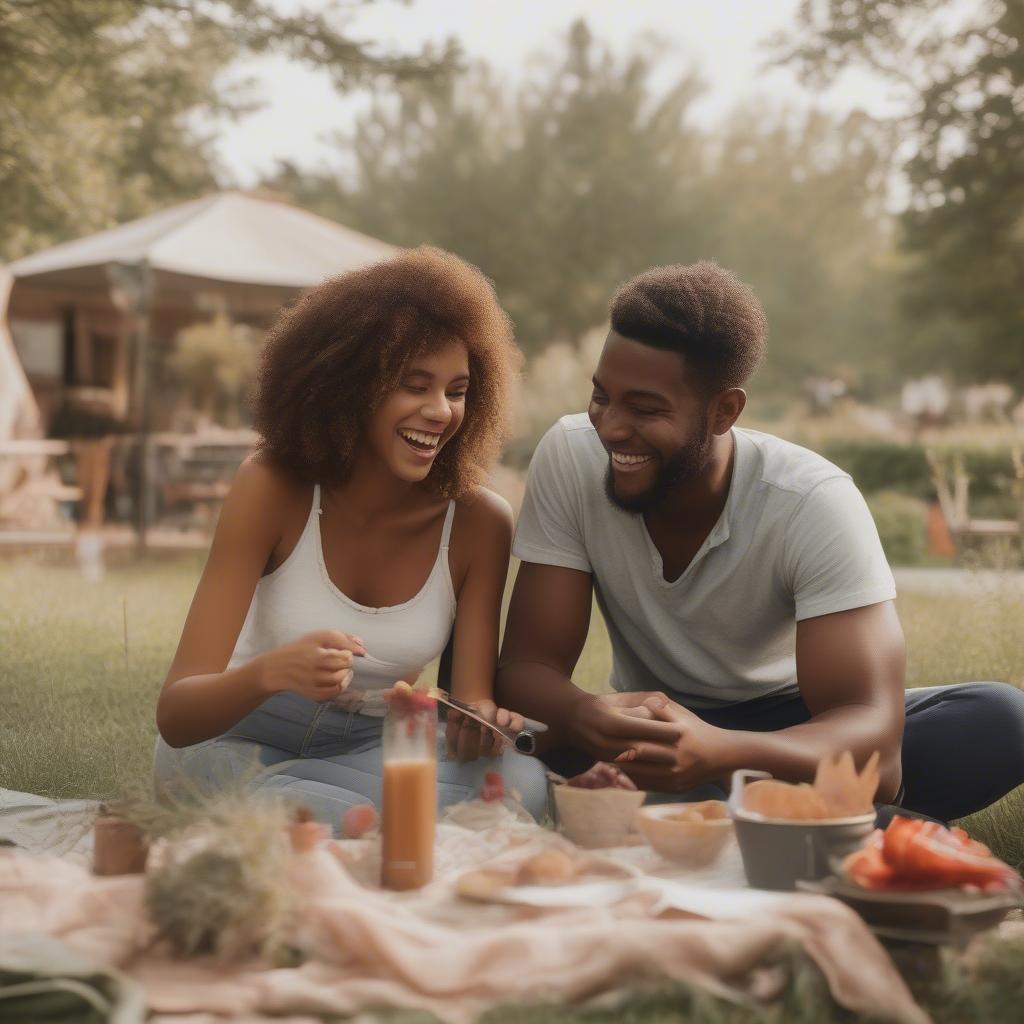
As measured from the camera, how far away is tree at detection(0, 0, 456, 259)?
8414mm

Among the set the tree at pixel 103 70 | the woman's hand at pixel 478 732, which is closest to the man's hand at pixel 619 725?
the woman's hand at pixel 478 732

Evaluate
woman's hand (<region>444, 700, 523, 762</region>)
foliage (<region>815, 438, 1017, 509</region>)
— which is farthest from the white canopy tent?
foliage (<region>815, 438, 1017, 509</region>)

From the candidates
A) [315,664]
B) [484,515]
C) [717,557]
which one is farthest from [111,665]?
[315,664]

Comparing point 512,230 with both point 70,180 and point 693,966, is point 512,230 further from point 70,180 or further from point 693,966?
point 693,966

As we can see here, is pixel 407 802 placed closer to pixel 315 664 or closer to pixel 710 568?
pixel 315 664

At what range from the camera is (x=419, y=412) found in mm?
3127

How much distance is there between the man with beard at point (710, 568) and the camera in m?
3.05

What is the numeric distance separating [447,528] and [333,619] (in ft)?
1.19

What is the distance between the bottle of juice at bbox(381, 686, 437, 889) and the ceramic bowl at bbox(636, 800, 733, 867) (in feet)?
1.29

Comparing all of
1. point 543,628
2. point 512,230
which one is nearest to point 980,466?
point 543,628

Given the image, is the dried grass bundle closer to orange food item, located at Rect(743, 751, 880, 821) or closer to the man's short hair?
orange food item, located at Rect(743, 751, 880, 821)

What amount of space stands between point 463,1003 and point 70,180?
9.06 m

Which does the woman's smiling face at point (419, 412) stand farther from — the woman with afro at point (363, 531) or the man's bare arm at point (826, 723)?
the man's bare arm at point (826, 723)

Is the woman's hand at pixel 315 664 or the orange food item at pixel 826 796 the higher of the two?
the woman's hand at pixel 315 664
